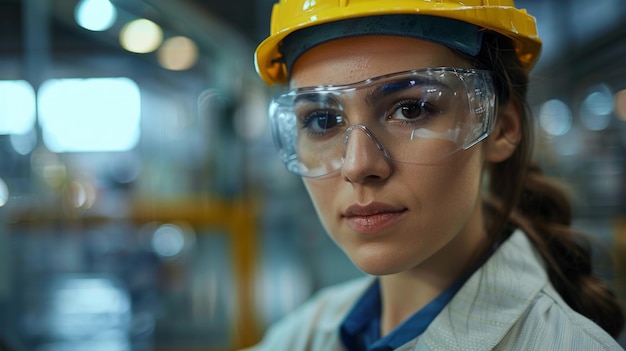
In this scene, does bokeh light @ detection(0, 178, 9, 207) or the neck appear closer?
the neck

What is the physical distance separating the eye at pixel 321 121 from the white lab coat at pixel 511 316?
405 mm

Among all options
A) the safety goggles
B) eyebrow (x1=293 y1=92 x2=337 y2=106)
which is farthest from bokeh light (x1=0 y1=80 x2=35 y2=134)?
the safety goggles

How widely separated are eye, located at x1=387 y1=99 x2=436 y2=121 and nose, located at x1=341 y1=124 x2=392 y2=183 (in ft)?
0.23

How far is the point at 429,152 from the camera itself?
3.30 ft

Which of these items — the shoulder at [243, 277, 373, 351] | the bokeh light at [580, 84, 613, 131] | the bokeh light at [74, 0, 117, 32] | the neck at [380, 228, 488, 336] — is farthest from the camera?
the bokeh light at [580, 84, 613, 131]

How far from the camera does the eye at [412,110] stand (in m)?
1.02

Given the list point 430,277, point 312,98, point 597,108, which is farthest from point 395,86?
point 597,108

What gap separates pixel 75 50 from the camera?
11.8 feet

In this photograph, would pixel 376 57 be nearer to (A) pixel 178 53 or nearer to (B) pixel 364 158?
(B) pixel 364 158

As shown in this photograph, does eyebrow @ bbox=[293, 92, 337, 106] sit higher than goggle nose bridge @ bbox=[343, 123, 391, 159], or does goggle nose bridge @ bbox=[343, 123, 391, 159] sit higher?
eyebrow @ bbox=[293, 92, 337, 106]

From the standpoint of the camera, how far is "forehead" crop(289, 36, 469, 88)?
1008 mm

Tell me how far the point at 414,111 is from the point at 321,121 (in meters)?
0.19

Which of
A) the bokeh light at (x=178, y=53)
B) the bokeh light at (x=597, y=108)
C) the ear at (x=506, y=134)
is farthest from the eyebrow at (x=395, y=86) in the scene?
the bokeh light at (x=178, y=53)

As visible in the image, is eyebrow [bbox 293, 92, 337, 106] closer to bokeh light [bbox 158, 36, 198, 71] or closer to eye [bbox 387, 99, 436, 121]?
eye [bbox 387, 99, 436, 121]
